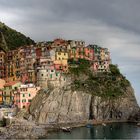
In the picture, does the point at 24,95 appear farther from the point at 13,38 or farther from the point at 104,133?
the point at 13,38

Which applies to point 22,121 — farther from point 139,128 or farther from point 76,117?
point 139,128

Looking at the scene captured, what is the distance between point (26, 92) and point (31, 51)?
15706 millimetres

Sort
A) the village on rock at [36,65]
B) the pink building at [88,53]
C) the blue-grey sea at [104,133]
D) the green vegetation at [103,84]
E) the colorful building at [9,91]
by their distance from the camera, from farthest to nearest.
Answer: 1. the pink building at [88,53]
2. the green vegetation at [103,84]
3. the colorful building at [9,91]
4. the village on rock at [36,65]
5. the blue-grey sea at [104,133]

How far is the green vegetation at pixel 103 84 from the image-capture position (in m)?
117

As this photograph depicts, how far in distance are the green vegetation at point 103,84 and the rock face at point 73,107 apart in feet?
5.32

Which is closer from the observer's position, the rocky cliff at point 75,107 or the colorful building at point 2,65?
the rocky cliff at point 75,107

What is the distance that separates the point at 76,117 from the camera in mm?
111562

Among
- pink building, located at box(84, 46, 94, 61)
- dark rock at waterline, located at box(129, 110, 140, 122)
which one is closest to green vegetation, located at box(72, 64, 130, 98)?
pink building, located at box(84, 46, 94, 61)

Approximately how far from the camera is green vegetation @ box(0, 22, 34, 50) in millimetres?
147125

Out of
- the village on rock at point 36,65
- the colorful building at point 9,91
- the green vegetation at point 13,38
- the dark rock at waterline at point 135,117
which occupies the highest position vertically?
the green vegetation at point 13,38

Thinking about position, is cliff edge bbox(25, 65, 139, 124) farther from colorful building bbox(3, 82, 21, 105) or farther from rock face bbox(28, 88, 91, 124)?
colorful building bbox(3, 82, 21, 105)

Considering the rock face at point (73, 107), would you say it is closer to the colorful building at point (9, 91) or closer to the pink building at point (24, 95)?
the pink building at point (24, 95)

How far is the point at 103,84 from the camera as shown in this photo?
121812mm

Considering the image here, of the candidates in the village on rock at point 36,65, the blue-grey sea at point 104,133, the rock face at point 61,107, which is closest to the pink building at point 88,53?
the village on rock at point 36,65
